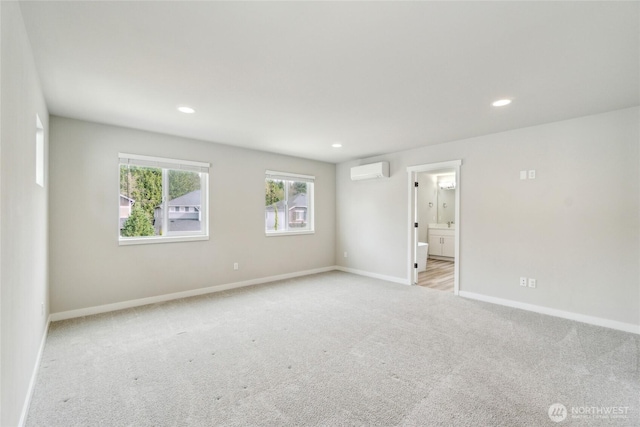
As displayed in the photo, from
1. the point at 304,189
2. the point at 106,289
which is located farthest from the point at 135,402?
the point at 304,189

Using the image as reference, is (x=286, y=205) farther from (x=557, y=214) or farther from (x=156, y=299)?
(x=557, y=214)

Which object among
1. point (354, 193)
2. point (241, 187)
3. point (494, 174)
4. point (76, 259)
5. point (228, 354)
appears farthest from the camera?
point (354, 193)

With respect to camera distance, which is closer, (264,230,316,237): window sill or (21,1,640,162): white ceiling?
(21,1,640,162): white ceiling

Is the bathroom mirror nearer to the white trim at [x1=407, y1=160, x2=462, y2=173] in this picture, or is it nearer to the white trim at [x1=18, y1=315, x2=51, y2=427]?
the white trim at [x1=407, y1=160, x2=462, y2=173]

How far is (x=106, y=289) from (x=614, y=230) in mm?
6006

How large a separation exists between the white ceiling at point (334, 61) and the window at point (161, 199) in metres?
0.70

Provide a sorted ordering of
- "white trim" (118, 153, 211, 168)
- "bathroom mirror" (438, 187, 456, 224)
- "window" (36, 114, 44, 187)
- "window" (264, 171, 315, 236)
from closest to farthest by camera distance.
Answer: "window" (36, 114, 44, 187), "white trim" (118, 153, 211, 168), "window" (264, 171, 315, 236), "bathroom mirror" (438, 187, 456, 224)

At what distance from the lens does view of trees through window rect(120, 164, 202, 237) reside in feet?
13.1

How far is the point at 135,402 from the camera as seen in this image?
1.99m

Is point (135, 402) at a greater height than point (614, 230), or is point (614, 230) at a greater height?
point (614, 230)

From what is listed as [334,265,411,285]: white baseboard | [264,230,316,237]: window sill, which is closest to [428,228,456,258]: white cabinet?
[334,265,411,285]: white baseboard

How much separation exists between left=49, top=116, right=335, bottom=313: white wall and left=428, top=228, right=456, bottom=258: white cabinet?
4.00 m

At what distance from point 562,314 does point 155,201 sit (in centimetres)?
551

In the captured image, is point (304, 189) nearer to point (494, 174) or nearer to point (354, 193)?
point (354, 193)
